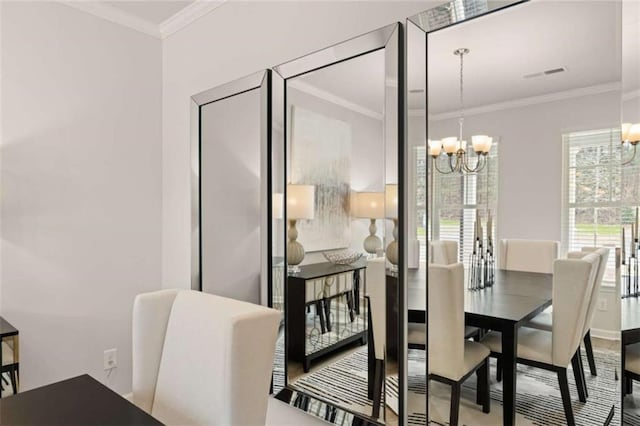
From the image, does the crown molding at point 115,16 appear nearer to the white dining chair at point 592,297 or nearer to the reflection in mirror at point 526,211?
the reflection in mirror at point 526,211

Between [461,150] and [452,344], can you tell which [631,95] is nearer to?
[461,150]

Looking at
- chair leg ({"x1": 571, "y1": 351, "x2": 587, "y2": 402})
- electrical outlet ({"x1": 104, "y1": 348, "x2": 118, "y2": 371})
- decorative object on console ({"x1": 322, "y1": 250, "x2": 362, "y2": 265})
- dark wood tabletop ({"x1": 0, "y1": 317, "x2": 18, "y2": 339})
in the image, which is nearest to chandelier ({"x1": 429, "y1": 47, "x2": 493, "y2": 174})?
decorative object on console ({"x1": 322, "y1": 250, "x2": 362, "y2": 265})

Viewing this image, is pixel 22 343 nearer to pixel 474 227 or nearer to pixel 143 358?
pixel 143 358

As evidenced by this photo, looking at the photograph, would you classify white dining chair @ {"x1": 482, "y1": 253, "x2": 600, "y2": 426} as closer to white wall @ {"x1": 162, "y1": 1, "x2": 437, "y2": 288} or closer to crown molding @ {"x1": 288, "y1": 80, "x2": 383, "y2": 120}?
crown molding @ {"x1": 288, "y1": 80, "x2": 383, "y2": 120}

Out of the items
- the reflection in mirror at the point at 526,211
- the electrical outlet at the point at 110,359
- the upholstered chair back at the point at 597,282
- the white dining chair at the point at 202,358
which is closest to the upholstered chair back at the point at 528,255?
the reflection in mirror at the point at 526,211

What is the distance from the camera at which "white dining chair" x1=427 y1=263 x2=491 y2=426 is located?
1340mm

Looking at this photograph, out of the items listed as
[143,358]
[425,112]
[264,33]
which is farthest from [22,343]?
[425,112]

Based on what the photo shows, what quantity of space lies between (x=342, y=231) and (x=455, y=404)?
0.75 meters

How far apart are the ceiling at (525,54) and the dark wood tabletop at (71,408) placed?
130 centimetres

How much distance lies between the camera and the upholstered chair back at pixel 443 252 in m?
1.40

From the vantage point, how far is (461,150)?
1.37m

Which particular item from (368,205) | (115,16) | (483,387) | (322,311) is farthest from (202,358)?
(115,16)

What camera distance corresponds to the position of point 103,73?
2598 millimetres

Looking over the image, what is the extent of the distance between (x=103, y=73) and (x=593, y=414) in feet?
9.60
